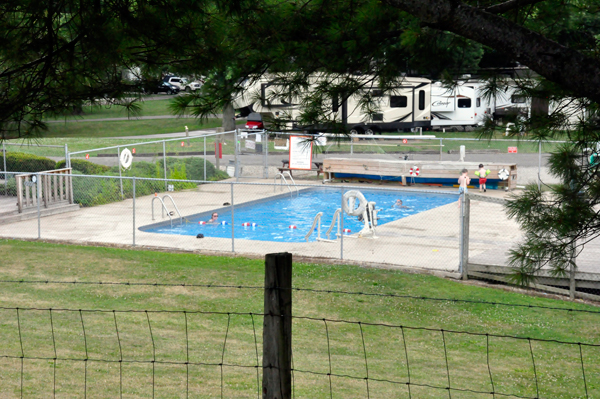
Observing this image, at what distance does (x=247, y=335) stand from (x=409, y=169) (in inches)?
739

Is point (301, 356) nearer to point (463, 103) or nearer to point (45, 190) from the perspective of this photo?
point (45, 190)

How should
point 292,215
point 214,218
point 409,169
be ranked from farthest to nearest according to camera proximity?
point 409,169
point 292,215
point 214,218

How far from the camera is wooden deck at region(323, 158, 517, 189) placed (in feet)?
87.5

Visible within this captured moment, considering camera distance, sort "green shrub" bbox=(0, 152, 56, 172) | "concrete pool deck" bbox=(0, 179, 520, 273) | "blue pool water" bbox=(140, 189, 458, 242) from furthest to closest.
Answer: "green shrub" bbox=(0, 152, 56, 172) < "blue pool water" bbox=(140, 189, 458, 242) < "concrete pool deck" bbox=(0, 179, 520, 273)

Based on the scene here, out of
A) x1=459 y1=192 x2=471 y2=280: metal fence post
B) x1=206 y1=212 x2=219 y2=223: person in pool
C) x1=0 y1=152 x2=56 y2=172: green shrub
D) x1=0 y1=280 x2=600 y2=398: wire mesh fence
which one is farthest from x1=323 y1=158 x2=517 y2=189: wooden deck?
x1=0 y1=280 x2=600 y2=398: wire mesh fence

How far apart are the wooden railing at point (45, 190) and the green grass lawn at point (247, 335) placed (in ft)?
17.1

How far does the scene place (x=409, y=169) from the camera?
2767 cm

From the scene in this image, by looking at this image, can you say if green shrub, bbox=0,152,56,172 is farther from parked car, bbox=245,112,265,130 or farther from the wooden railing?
parked car, bbox=245,112,265,130

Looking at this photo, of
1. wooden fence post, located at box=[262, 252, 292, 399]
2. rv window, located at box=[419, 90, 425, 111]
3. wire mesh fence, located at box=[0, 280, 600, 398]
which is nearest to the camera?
wooden fence post, located at box=[262, 252, 292, 399]

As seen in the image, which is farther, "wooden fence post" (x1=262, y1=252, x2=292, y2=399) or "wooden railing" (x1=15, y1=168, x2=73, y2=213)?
"wooden railing" (x1=15, y1=168, x2=73, y2=213)

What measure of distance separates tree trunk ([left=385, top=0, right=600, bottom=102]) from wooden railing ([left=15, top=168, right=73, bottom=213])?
16540mm

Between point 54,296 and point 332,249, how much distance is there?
6855mm

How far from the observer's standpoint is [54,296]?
11945 millimetres

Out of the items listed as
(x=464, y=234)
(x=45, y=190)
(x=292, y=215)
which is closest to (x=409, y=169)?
(x=292, y=215)
